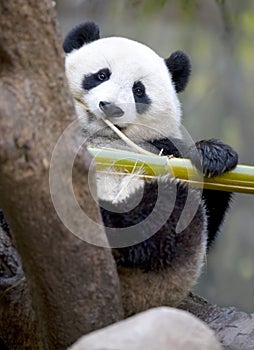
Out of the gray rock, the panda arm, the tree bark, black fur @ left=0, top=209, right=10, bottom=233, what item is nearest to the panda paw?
the panda arm

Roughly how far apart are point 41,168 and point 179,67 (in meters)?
1.47

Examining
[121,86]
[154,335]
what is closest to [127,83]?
[121,86]

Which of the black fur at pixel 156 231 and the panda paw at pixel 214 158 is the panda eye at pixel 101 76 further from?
the black fur at pixel 156 231

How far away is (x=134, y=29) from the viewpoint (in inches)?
233

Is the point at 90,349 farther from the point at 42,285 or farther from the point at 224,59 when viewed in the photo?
the point at 224,59

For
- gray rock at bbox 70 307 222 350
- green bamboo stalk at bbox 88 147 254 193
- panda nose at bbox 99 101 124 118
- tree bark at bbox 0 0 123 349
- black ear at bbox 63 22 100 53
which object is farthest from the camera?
black ear at bbox 63 22 100 53

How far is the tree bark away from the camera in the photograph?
5.13ft

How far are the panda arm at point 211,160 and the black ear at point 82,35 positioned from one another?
1.54ft

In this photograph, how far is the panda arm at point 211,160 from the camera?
2.41 metres

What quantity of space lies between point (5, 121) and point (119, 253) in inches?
22.0

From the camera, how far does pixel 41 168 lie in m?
1.59

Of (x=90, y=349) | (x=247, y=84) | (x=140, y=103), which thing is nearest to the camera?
(x=90, y=349)

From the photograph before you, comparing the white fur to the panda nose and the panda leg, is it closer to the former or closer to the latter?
the panda nose

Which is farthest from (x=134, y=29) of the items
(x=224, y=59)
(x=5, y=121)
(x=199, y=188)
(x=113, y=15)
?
(x=5, y=121)
